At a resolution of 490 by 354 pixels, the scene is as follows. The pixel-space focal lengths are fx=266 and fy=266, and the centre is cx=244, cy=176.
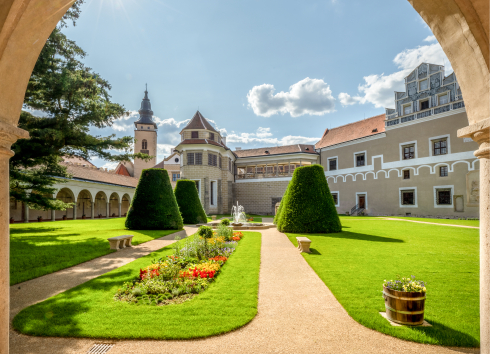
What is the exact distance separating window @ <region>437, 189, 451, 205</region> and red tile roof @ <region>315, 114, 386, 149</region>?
860 cm

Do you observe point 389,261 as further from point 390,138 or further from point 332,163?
point 332,163

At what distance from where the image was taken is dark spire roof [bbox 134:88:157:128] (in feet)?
194

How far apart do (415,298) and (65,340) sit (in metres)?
5.21

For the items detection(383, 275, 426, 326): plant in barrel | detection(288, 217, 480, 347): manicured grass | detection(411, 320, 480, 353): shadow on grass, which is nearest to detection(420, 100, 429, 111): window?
detection(288, 217, 480, 347): manicured grass

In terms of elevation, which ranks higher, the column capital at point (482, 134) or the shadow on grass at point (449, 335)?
the column capital at point (482, 134)

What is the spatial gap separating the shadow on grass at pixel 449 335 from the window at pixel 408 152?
1043 inches

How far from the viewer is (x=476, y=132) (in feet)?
8.87

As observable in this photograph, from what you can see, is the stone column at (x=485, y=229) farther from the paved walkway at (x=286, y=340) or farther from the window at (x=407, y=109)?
the window at (x=407, y=109)

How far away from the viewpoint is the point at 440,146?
2438 centimetres

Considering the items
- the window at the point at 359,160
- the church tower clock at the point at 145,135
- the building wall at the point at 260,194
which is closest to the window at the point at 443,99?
the window at the point at 359,160

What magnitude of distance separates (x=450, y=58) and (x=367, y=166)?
29.5m

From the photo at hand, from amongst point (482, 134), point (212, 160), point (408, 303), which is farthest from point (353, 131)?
point (482, 134)

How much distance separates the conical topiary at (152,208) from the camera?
15984 millimetres

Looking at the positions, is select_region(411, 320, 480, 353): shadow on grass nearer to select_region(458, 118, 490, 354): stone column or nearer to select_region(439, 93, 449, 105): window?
select_region(458, 118, 490, 354): stone column
